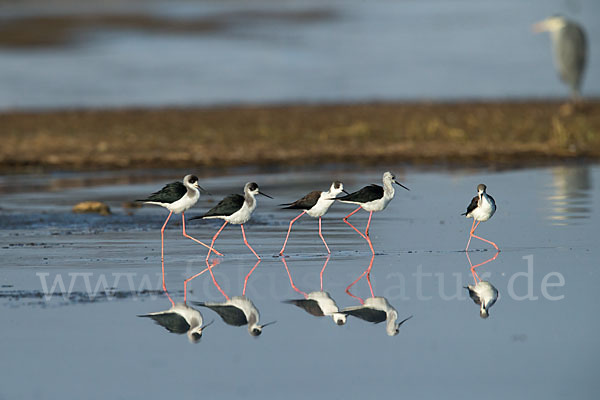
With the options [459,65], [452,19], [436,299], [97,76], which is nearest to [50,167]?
[436,299]

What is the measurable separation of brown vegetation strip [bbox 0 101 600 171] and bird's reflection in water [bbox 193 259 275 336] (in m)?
11.5

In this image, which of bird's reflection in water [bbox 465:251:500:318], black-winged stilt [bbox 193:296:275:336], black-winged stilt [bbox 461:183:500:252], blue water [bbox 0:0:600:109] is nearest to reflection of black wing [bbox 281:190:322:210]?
black-winged stilt [bbox 461:183:500:252]

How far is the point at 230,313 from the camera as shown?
26.1 feet

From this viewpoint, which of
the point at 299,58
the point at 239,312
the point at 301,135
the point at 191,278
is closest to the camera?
the point at 239,312

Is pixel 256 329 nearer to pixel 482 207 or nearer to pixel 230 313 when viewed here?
pixel 230 313

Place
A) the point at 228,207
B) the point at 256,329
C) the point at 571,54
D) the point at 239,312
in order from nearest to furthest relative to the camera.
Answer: the point at 256,329, the point at 239,312, the point at 228,207, the point at 571,54

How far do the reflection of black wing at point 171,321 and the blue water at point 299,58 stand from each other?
22045mm

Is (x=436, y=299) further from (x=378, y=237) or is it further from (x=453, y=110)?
(x=453, y=110)

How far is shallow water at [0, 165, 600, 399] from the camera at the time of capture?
250 inches

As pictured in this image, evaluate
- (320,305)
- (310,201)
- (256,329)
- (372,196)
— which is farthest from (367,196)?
(256,329)

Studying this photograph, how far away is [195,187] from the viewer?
1116 cm

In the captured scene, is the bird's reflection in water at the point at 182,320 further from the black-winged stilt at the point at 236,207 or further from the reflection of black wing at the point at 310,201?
the reflection of black wing at the point at 310,201

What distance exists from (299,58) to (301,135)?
1990 centimetres

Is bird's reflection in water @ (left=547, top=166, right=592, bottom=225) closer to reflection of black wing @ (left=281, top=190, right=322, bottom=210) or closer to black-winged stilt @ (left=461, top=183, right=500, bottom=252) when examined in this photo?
black-winged stilt @ (left=461, top=183, right=500, bottom=252)
